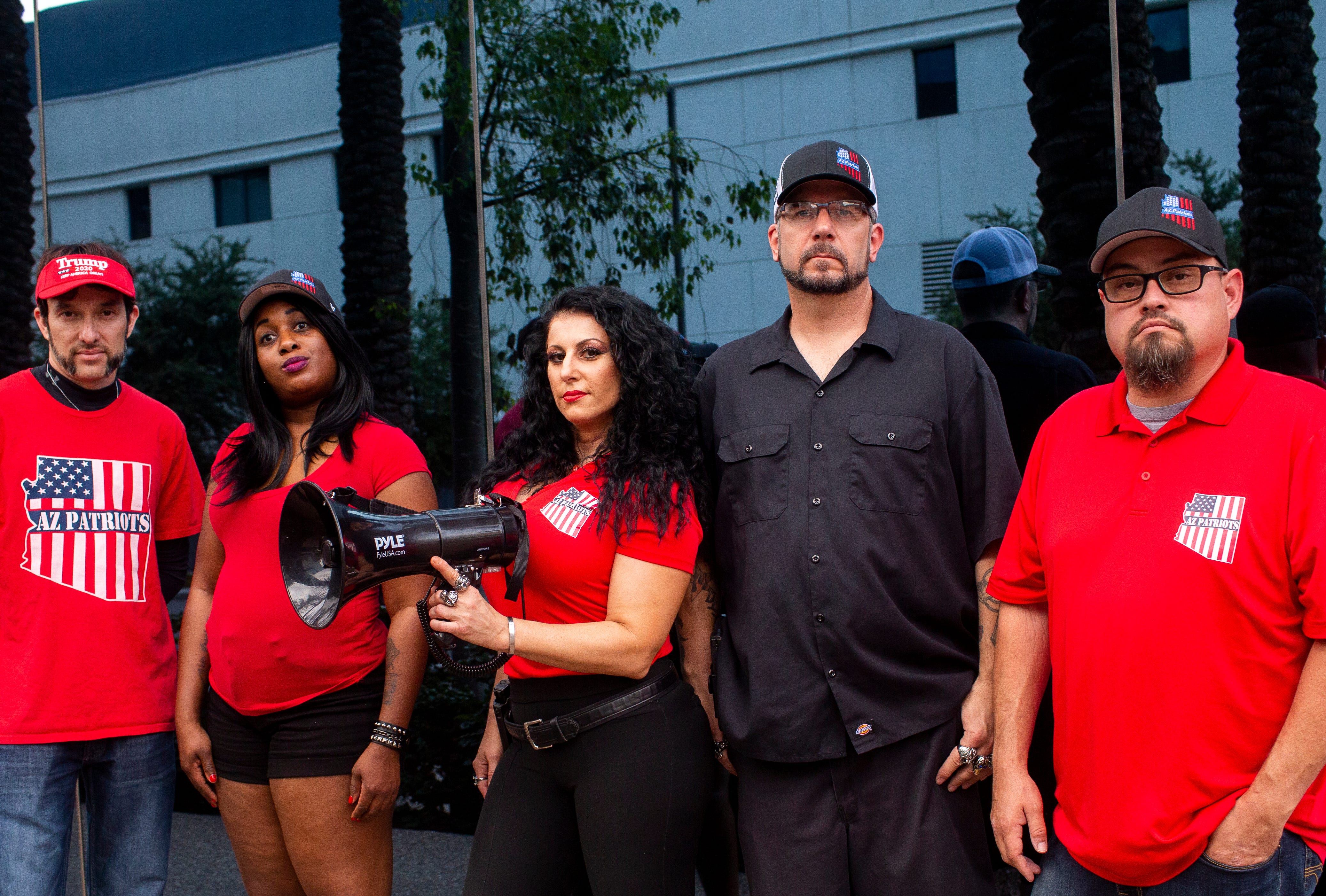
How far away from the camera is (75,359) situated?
3035 millimetres

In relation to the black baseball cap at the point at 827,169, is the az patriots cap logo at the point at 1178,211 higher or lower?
lower

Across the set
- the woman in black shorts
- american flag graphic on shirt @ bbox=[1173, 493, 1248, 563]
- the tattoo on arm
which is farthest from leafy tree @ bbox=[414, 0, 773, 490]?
american flag graphic on shirt @ bbox=[1173, 493, 1248, 563]

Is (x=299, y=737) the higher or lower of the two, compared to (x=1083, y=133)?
lower

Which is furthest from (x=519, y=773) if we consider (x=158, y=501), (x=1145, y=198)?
(x=1145, y=198)

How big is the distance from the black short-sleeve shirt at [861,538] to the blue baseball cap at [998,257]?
658mm

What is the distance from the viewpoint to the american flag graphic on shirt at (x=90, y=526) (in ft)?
9.64

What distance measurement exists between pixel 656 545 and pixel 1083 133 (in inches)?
Answer: 81.5

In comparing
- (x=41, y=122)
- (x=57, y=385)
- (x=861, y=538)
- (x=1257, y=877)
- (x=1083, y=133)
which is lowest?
(x=1257, y=877)

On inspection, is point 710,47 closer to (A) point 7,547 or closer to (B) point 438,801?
(A) point 7,547

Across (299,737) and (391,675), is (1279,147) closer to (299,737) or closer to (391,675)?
(391,675)

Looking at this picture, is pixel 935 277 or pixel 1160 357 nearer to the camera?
pixel 1160 357

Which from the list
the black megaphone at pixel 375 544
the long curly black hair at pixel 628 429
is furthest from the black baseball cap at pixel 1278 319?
the black megaphone at pixel 375 544

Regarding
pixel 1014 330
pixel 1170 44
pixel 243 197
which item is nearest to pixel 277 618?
pixel 1014 330

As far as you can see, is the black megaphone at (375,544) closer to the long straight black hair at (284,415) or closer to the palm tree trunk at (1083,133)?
the long straight black hair at (284,415)
